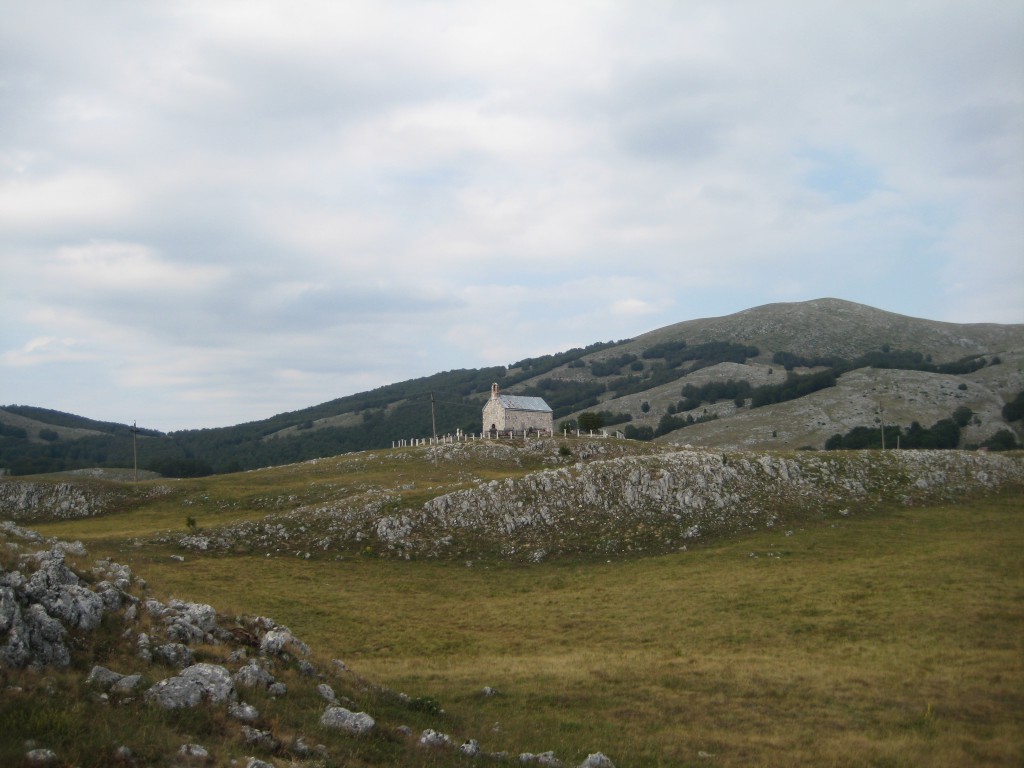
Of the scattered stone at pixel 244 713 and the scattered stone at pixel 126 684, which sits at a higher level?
the scattered stone at pixel 126 684

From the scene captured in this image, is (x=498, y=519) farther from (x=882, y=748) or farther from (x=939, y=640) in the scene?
(x=882, y=748)

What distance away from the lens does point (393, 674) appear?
24953 millimetres

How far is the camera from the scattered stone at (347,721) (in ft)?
49.4

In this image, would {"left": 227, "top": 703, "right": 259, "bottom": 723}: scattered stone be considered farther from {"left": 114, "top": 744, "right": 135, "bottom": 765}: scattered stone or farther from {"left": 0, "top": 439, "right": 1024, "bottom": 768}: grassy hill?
{"left": 114, "top": 744, "right": 135, "bottom": 765}: scattered stone

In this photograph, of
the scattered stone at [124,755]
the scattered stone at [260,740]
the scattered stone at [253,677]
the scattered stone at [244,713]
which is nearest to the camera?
the scattered stone at [124,755]

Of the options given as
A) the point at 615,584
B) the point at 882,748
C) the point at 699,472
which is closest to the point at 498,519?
the point at 615,584

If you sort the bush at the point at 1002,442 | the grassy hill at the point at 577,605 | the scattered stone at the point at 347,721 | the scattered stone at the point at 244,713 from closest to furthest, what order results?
the scattered stone at the point at 244,713, the scattered stone at the point at 347,721, the grassy hill at the point at 577,605, the bush at the point at 1002,442

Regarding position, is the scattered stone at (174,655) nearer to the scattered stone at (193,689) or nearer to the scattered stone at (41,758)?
the scattered stone at (193,689)

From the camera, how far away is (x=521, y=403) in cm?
10881

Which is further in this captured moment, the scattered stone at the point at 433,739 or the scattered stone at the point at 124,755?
the scattered stone at the point at 433,739

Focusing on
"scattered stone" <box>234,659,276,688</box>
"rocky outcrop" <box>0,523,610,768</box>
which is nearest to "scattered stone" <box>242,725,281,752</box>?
"rocky outcrop" <box>0,523,610,768</box>

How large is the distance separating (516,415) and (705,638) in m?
77.1

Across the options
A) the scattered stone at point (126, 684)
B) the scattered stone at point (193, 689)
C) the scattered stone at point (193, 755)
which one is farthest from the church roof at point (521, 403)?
the scattered stone at point (193, 755)

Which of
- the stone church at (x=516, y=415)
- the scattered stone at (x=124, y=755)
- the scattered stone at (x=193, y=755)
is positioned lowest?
the scattered stone at (x=193, y=755)
